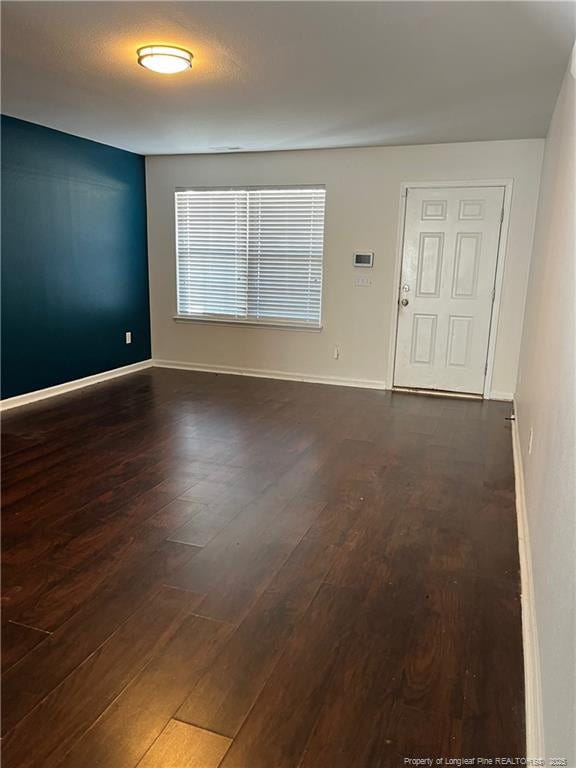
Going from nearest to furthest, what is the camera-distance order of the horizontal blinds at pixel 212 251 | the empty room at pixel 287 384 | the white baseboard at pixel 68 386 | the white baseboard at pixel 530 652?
the white baseboard at pixel 530 652 < the empty room at pixel 287 384 < the white baseboard at pixel 68 386 < the horizontal blinds at pixel 212 251

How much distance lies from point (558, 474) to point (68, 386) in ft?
15.6

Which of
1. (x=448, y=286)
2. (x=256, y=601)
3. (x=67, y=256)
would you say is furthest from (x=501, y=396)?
(x=67, y=256)

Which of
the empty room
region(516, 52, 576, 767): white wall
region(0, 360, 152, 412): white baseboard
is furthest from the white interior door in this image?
region(0, 360, 152, 412): white baseboard

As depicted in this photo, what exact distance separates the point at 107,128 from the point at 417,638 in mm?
4697

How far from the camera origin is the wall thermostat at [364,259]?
5492 millimetres

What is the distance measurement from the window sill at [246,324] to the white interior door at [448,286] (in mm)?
987

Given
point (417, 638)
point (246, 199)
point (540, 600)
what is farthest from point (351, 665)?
point (246, 199)

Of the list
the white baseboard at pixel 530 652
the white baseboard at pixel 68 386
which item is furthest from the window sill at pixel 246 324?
the white baseboard at pixel 530 652

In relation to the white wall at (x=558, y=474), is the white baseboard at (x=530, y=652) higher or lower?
lower

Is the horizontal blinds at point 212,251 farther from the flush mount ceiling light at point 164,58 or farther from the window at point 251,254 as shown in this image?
the flush mount ceiling light at point 164,58

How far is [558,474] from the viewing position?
170 centimetres

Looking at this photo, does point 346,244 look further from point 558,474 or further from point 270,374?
point 558,474

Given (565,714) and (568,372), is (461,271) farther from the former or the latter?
(565,714)

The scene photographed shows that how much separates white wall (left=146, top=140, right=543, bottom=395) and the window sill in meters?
0.05
